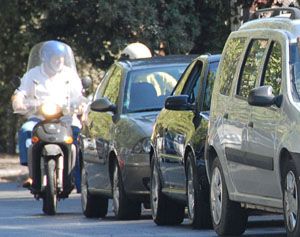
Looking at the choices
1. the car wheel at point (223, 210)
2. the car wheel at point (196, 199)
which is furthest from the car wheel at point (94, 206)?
the car wheel at point (223, 210)

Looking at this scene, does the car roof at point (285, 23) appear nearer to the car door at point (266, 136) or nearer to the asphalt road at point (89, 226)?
the car door at point (266, 136)

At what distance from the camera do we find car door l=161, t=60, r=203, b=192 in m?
14.0

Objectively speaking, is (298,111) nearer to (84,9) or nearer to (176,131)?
(176,131)

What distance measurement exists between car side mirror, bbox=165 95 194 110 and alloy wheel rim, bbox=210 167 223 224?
1.17 m

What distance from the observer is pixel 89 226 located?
15008 millimetres

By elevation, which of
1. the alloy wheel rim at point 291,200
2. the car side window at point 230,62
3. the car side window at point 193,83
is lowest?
the alloy wheel rim at point 291,200

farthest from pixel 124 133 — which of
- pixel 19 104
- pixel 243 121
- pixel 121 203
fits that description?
pixel 243 121

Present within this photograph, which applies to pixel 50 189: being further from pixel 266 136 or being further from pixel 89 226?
pixel 266 136

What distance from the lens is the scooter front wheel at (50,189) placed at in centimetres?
1684

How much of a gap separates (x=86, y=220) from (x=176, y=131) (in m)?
2.53

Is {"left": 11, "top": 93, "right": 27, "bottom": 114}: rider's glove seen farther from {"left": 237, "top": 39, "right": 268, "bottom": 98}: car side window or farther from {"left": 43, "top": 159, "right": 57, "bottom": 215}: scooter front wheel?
{"left": 237, "top": 39, "right": 268, "bottom": 98}: car side window

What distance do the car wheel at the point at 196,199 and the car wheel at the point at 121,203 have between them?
2.02 m

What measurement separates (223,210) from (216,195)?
0.98ft

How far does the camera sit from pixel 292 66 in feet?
37.3
